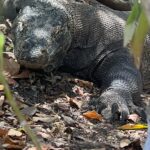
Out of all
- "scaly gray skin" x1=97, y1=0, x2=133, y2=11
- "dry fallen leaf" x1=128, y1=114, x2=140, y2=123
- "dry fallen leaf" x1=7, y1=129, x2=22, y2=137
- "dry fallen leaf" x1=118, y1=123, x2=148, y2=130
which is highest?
"scaly gray skin" x1=97, y1=0, x2=133, y2=11

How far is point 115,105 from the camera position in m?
4.12

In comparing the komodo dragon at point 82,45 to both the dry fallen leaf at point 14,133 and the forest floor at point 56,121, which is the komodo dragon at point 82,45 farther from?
the dry fallen leaf at point 14,133

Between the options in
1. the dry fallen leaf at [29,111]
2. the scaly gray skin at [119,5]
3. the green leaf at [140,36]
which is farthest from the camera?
the scaly gray skin at [119,5]

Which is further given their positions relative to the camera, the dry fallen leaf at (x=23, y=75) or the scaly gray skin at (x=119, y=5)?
the scaly gray skin at (x=119, y=5)

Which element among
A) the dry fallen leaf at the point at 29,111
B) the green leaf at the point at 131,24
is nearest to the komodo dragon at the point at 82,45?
the dry fallen leaf at the point at 29,111

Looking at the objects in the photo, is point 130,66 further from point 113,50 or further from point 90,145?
point 90,145

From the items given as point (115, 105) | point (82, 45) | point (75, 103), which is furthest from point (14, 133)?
point (82, 45)

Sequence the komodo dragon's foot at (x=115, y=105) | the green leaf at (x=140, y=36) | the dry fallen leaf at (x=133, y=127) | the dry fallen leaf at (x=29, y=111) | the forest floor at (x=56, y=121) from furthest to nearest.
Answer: the komodo dragon's foot at (x=115, y=105)
the dry fallen leaf at (x=133, y=127)
the dry fallen leaf at (x=29, y=111)
the forest floor at (x=56, y=121)
the green leaf at (x=140, y=36)

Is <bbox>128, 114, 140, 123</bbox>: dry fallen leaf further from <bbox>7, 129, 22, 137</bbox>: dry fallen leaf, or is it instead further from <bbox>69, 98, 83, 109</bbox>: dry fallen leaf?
<bbox>7, 129, 22, 137</bbox>: dry fallen leaf

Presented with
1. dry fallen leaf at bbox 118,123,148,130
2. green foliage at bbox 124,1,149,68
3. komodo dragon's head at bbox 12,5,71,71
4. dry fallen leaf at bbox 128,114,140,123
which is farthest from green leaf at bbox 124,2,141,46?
komodo dragon's head at bbox 12,5,71,71

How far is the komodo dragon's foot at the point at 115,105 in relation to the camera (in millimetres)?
3973

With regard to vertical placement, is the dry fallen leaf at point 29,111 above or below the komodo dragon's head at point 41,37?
below

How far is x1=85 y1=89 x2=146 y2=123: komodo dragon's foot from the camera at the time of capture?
3.97m

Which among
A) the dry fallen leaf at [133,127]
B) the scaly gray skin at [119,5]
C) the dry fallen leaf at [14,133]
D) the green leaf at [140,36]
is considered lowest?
the dry fallen leaf at [133,127]
